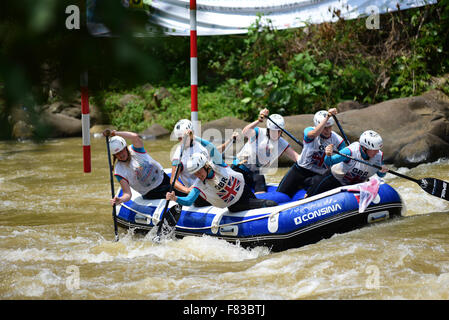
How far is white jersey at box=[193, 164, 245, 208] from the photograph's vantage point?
15.3 ft

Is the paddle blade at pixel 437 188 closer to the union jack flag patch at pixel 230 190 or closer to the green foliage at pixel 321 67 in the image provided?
the union jack flag patch at pixel 230 190

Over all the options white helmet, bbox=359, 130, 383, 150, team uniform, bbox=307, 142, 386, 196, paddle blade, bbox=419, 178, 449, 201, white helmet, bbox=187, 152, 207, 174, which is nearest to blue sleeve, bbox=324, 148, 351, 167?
team uniform, bbox=307, 142, 386, 196

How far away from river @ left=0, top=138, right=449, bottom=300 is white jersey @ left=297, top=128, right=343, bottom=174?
3.52 feet

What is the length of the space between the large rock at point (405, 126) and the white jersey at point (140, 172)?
148 inches

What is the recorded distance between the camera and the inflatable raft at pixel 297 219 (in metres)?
4.64

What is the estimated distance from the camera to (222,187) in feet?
15.3

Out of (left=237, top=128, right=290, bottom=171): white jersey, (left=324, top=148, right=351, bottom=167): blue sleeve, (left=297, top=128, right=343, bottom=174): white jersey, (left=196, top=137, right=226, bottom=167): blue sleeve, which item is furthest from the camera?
(left=237, top=128, right=290, bottom=171): white jersey

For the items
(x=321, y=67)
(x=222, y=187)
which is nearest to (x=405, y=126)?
(x=321, y=67)

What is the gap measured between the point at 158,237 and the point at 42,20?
4.37 m

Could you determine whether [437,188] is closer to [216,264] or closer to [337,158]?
[337,158]

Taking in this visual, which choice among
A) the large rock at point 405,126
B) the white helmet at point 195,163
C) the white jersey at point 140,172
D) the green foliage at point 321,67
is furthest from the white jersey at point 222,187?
the large rock at point 405,126

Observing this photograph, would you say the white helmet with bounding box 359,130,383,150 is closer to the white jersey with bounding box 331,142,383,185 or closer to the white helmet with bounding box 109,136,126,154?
the white jersey with bounding box 331,142,383,185

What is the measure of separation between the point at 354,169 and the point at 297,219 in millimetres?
947
